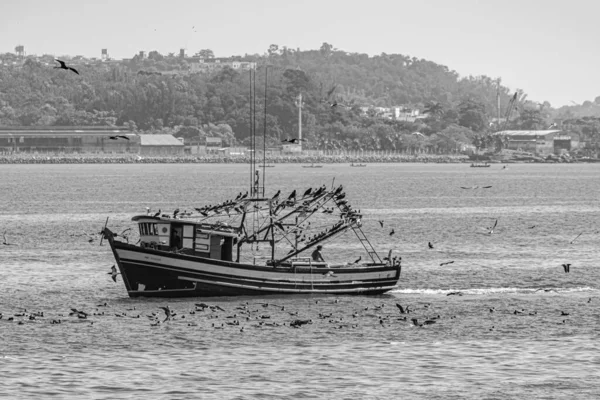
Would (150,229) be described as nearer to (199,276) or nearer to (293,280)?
(199,276)

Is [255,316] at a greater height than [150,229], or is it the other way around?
[150,229]

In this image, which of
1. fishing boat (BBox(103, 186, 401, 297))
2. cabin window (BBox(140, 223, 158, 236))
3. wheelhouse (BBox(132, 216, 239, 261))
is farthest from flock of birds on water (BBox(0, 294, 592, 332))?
cabin window (BBox(140, 223, 158, 236))

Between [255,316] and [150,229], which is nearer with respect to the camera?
[255,316]

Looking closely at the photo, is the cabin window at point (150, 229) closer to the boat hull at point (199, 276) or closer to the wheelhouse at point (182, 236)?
the wheelhouse at point (182, 236)

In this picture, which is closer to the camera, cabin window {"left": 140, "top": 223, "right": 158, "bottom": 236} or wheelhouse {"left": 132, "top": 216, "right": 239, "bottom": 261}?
wheelhouse {"left": 132, "top": 216, "right": 239, "bottom": 261}

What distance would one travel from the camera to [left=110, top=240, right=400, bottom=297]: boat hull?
60.7 meters

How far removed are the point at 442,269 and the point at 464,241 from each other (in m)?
21.5

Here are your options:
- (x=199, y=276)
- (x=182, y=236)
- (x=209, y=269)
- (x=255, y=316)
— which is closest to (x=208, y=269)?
(x=209, y=269)

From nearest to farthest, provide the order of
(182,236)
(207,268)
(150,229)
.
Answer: (207,268), (182,236), (150,229)

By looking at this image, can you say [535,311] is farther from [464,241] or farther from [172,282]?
[464,241]

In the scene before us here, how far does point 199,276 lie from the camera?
6084 centimetres

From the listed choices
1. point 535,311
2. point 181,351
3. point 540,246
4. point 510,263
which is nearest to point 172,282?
point 181,351

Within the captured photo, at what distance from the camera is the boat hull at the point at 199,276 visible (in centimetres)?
6066

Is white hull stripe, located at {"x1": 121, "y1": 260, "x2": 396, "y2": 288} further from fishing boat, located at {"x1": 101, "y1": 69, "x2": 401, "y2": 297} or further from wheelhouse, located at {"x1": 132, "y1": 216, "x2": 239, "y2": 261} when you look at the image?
wheelhouse, located at {"x1": 132, "y1": 216, "x2": 239, "y2": 261}
